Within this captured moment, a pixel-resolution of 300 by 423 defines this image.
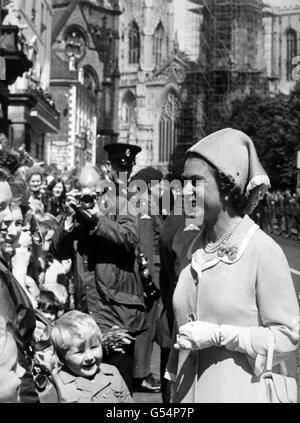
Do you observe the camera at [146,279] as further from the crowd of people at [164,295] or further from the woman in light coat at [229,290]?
the woman in light coat at [229,290]

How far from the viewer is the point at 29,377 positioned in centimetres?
342

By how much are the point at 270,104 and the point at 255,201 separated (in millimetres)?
56915

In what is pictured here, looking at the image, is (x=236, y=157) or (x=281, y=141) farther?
(x=281, y=141)

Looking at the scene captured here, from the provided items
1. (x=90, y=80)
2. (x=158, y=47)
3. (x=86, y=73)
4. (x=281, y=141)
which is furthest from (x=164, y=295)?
(x=158, y=47)

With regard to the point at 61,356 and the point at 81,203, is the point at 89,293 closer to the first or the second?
the point at 81,203

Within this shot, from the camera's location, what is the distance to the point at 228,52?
252ft

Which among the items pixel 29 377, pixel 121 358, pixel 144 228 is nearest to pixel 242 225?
pixel 29 377

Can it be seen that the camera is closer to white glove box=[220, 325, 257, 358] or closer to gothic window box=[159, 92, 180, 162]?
white glove box=[220, 325, 257, 358]

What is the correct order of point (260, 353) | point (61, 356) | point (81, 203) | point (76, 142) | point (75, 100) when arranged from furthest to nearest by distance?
point (75, 100), point (76, 142), point (81, 203), point (61, 356), point (260, 353)

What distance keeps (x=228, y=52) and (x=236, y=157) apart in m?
74.9

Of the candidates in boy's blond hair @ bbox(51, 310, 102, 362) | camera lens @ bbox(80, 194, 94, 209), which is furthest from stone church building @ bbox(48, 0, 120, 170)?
boy's blond hair @ bbox(51, 310, 102, 362)

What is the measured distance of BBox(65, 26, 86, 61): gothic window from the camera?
281 ft

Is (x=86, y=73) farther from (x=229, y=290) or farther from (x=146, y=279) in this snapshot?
(x=229, y=290)

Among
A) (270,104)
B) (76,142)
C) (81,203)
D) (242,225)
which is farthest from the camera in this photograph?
(76,142)
